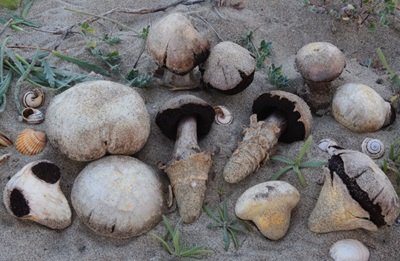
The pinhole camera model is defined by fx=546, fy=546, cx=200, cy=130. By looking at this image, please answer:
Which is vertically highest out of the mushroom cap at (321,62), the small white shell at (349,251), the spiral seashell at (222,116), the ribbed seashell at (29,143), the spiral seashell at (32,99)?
the mushroom cap at (321,62)

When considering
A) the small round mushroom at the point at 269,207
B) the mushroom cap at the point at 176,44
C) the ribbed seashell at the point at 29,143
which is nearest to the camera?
the small round mushroom at the point at 269,207

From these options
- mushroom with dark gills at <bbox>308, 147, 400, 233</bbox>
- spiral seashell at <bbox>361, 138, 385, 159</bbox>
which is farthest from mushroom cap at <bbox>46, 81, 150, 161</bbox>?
spiral seashell at <bbox>361, 138, 385, 159</bbox>

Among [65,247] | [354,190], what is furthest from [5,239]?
[354,190]

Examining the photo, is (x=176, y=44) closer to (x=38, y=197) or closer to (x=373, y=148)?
(x=38, y=197)

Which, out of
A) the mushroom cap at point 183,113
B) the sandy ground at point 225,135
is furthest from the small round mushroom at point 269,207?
the mushroom cap at point 183,113

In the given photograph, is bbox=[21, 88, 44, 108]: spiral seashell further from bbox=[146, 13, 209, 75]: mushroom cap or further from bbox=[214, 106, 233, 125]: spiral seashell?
bbox=[214, 106, 233, 125]: spiral seashell

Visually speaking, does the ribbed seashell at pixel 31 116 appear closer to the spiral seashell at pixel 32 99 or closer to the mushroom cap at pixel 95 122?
the spiral seashell at pixel 32 99

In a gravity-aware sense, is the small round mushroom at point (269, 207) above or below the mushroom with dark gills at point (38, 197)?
below

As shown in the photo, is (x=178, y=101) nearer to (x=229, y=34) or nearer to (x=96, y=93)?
(x=96, y=93)
